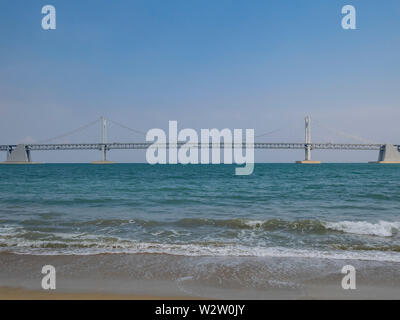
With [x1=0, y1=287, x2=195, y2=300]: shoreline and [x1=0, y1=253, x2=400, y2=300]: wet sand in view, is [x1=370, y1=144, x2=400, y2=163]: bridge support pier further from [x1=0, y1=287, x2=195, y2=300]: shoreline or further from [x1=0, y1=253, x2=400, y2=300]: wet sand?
[x1=0, y1=287, x2=195, y2=300]: shoreline

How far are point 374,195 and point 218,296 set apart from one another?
12755 millimetres

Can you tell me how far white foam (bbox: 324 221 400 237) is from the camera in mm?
6457

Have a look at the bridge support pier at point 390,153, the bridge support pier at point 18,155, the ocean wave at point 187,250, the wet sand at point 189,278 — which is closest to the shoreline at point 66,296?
the wet sand at point 189,278

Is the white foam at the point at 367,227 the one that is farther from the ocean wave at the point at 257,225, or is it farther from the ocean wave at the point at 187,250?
the ocean wave at the point at 187,250

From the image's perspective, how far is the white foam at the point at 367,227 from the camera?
646cm

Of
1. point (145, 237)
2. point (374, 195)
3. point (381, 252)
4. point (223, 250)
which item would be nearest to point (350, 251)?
point (381, 252)

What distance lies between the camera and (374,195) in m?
13.2

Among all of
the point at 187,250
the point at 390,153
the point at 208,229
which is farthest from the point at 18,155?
the point at 390,153

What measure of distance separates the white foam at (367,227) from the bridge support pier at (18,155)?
264 feet

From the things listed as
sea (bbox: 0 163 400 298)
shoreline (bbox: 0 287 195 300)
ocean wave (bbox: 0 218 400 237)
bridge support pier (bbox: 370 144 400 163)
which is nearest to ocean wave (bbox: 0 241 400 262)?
sea (bbox: 0 163 400 298)

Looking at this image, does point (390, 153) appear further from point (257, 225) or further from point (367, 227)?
point (257, 225)

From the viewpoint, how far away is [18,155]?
238ft

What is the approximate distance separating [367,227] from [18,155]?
82.6 meters
